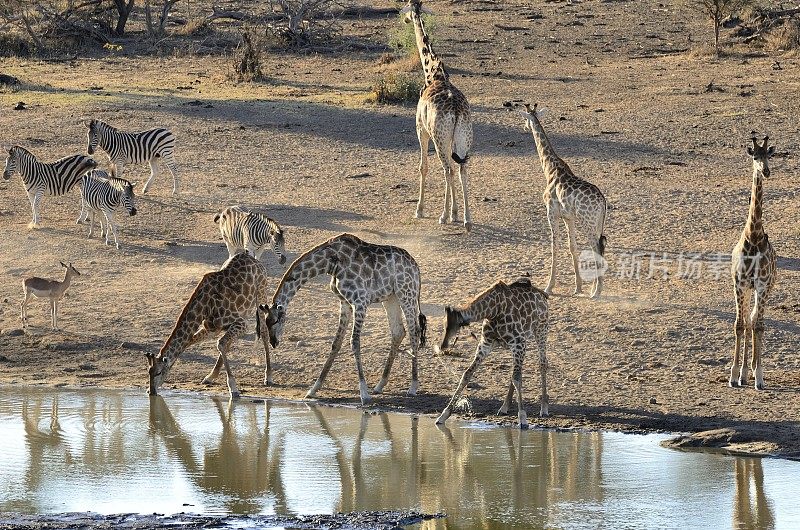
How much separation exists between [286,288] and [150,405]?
1521mm

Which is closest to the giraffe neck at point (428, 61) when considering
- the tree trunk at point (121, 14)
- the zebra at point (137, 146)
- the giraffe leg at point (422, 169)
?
the giraffe leg at point (422, 169)

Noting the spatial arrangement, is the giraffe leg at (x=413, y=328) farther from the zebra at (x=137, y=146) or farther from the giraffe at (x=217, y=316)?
the zebra at (x=137, y=146)

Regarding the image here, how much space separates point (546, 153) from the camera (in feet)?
46.5

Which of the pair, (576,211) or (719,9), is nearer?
(576,211)

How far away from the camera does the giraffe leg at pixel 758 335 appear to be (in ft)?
36.1

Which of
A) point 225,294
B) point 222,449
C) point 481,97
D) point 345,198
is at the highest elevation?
point 481,97

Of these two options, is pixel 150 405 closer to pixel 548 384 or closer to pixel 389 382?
pixel 389 382

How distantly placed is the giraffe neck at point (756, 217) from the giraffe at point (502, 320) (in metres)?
1.98

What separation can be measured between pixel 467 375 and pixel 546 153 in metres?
4.43

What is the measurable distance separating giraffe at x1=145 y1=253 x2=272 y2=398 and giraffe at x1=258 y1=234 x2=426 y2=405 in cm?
35

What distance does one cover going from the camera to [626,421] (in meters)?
10.6

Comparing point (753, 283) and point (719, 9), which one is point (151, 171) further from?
point (719, 9)

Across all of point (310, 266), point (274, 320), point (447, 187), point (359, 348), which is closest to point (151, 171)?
point (447, 187)

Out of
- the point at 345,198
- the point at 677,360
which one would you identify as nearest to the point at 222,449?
the point at 677,360
